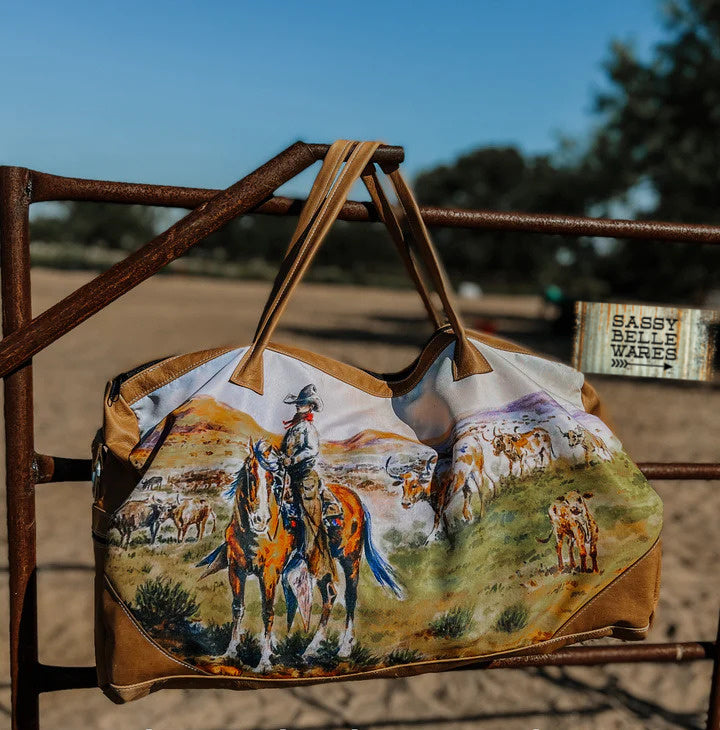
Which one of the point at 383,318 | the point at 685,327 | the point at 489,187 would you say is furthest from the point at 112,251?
the point at 685,327

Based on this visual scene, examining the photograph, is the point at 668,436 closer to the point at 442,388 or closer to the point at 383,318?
the point at 442,388

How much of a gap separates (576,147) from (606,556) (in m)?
14.5

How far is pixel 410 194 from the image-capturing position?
1.13 metres

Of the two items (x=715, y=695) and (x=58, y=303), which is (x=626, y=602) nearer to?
(x=715, y=695)

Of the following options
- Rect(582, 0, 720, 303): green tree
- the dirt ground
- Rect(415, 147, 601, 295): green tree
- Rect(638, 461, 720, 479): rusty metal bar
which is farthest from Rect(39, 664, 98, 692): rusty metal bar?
Rect(415, 147, 601, 295): green tree

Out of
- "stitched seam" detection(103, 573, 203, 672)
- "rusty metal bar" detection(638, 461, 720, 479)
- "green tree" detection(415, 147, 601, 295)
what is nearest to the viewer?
"stitched seam" detection(103, 573, 203, 672)

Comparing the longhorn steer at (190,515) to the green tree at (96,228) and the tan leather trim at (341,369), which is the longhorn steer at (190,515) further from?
the green tree at (96,228)

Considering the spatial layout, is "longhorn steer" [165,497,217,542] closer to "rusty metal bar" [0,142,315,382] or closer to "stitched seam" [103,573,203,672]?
"stitched seam" [103,573,203,672]

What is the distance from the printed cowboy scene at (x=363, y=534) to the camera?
102 cm

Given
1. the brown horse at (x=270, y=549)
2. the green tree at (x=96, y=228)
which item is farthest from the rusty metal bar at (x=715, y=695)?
the green tree at (x=96, y=228)

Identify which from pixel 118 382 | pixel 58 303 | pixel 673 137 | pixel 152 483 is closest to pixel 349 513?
pixel 152 483

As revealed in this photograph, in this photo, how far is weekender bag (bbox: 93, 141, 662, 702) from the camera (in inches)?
40.4

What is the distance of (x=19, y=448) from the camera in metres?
1.11

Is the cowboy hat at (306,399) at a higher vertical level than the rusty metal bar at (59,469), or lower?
higher
